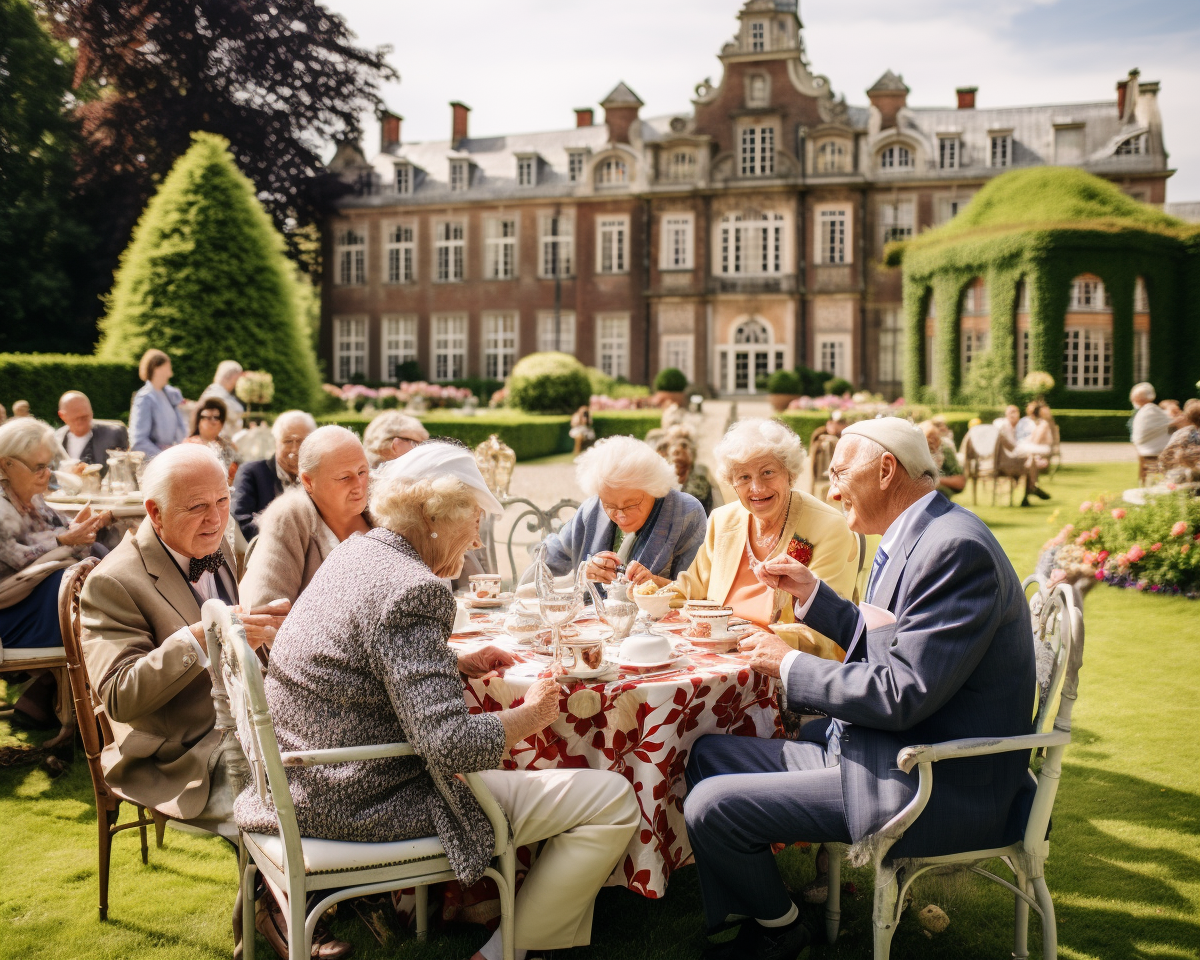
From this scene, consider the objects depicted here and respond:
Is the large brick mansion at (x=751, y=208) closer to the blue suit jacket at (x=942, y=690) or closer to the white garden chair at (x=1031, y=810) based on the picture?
the white garden chair at (x=1031, y=810)

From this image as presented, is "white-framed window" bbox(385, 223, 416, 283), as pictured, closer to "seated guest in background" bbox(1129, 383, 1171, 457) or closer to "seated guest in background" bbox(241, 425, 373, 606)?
"seated guest in background" bbox(1129, 383, 1171, 457)

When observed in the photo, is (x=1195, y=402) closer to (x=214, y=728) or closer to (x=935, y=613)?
(x=935, y=613)

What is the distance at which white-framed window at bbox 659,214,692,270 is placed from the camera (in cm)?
2786

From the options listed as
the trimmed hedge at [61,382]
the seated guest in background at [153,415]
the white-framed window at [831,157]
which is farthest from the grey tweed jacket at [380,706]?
the white-framed window at [831,157]

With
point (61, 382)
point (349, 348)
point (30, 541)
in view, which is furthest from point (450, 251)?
point (30, 541)

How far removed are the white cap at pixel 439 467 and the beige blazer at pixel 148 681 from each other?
0.81 metres

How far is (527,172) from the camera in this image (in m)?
30.3

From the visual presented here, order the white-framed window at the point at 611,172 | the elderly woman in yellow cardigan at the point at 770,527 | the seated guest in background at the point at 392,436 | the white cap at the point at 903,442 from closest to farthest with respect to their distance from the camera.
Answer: the white cap at the point at 903,442
the elderly woman in yellow cardigan at the point at 770,527
the seated guest in background at the point at 392,436
the white-framed window at the point at 611,172

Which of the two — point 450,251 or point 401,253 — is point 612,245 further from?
point 401,253

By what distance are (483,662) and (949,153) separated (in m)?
28.3

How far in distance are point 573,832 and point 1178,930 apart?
6.55ft

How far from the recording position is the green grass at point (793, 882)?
2.79 metres

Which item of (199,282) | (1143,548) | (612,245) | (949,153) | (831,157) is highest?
(949,153)

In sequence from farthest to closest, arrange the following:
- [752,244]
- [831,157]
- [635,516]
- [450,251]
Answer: [450,251], [752,244], [831,157], [635,516]
